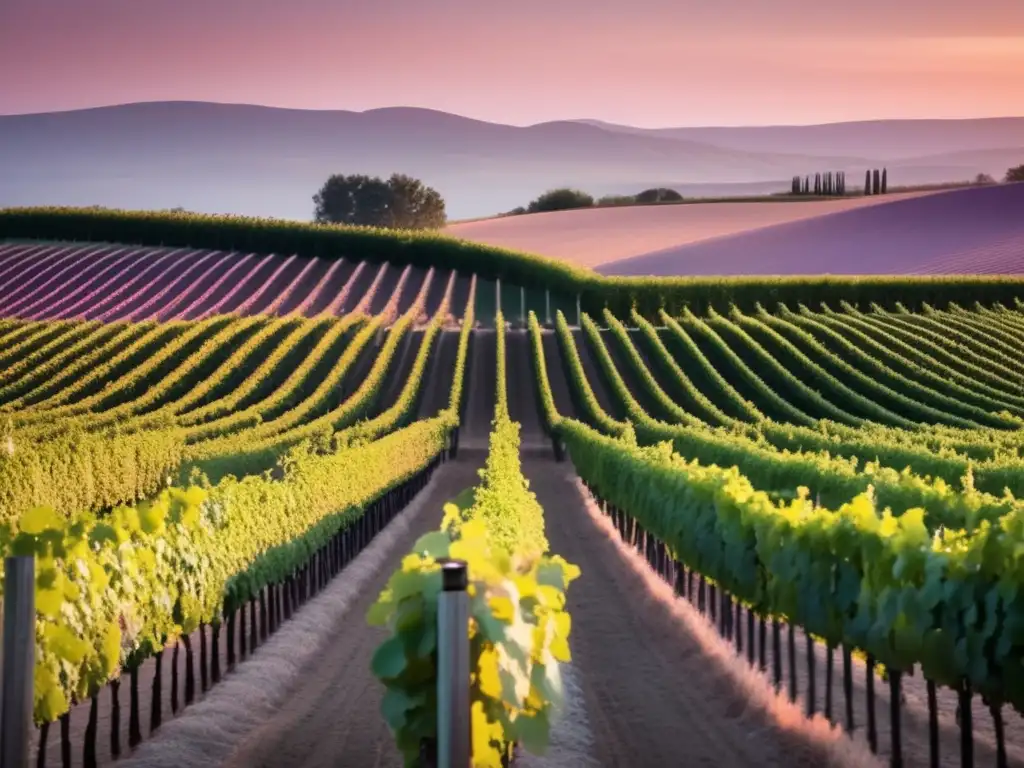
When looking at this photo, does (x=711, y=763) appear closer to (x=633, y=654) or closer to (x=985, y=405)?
(x=633, y=654)

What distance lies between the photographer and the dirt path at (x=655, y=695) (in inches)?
582

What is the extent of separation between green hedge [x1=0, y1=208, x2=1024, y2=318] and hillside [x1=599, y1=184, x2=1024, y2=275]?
30.3 feet

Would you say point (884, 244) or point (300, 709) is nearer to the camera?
point (300, 709)

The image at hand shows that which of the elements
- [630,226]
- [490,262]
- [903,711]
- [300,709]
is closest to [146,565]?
[300,709]

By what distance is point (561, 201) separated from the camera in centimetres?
19375

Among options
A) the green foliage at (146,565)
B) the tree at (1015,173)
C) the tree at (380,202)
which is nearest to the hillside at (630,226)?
the tree at (380,202)

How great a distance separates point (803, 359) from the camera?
7856 centimetres

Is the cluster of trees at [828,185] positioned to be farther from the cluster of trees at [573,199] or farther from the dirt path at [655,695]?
the dirt path at [655,695]

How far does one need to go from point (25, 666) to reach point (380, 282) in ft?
312

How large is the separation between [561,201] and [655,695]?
17821 cm

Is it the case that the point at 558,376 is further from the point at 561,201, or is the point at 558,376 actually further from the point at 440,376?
the point at 561,201

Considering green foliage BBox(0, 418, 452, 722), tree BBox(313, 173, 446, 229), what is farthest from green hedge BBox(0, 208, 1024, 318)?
green foliage BBox(0, 418, 452, 722)

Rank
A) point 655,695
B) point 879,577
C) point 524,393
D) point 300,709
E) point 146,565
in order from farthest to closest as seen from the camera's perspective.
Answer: point 524,393 → point 655,695 → point 300,709 → point 146,565 → point 879,577

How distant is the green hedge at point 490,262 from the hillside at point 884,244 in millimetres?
9225
